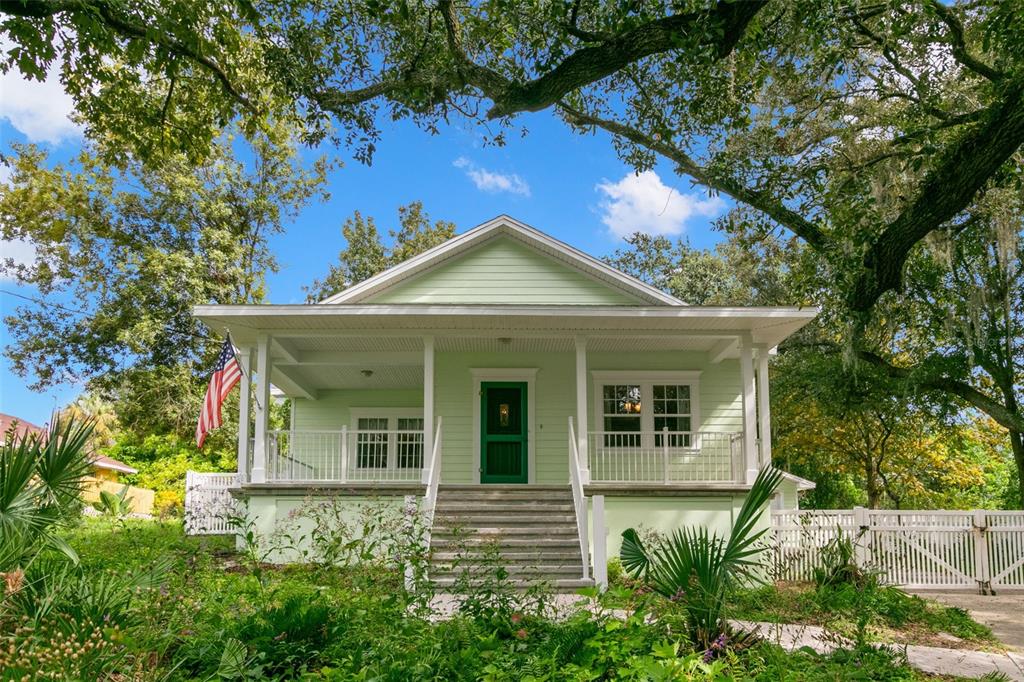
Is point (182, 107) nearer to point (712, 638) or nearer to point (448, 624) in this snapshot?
point (448, 624)

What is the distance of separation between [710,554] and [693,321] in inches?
350

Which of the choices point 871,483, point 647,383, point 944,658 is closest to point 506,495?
point 647,383

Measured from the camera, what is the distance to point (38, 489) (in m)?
5.29

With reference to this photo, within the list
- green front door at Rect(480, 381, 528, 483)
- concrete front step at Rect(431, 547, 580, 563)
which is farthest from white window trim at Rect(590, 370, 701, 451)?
concrete front step at Rect(431, 547, 580, 563)

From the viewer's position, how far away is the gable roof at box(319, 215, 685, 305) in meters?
15.1

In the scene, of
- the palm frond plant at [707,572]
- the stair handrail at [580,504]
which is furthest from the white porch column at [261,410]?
the palm frond plant at [707,572]

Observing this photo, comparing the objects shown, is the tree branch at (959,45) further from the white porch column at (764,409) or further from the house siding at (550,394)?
the house siding at (550,394)

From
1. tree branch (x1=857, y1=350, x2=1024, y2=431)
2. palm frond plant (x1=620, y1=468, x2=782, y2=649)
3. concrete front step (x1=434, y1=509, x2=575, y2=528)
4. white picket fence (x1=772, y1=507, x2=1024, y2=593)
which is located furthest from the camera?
tree branch (x1=857, y1=350, x2=1024, y2=431)

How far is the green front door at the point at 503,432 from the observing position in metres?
15.6

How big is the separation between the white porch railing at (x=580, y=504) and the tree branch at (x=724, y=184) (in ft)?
16.0

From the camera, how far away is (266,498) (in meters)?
13.2

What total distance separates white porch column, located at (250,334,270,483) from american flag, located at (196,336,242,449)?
42 centimetres

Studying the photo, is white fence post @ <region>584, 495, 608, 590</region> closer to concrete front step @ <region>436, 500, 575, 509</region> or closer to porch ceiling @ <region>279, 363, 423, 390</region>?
concrete front step @ <region>436, 500, 575, 509</region>

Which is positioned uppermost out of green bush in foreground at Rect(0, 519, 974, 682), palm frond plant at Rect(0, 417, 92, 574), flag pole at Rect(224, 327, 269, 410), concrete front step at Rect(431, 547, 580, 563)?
flag pole at Rect(224, 327, 269, 410)
